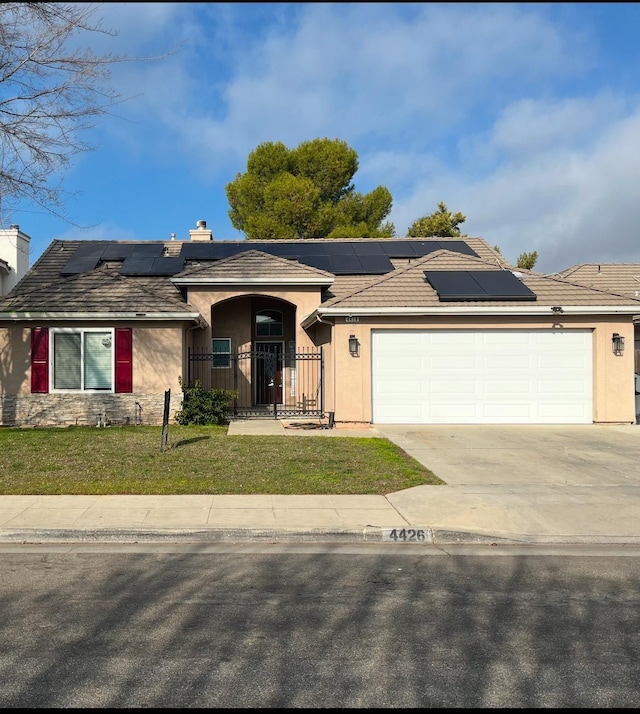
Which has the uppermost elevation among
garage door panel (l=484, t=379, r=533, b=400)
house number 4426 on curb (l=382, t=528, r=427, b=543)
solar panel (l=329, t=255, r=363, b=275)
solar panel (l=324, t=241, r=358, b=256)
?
solar panel (l=324, t=241, r=358, b=256)

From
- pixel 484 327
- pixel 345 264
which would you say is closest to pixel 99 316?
pixel 345 264

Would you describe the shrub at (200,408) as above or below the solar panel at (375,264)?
below

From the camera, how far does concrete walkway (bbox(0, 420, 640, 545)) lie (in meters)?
7.09

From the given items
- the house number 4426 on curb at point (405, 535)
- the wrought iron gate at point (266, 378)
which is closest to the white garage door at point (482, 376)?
the wrought iron gate at point (266, 378)

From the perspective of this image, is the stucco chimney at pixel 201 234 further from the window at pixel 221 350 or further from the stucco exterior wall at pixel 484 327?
the stucco exterior wall at pixel 484 327

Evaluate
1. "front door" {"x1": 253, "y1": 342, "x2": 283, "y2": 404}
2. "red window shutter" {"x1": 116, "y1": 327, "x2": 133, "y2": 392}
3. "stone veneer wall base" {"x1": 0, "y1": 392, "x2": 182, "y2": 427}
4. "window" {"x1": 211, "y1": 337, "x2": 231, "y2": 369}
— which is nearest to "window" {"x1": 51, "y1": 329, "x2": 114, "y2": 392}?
"red window shutter" {"x1": 116, "y1": 327, "x2": 133, "y2": 392}

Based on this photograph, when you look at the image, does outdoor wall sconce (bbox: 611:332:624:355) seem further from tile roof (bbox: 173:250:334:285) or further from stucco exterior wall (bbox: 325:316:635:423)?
tile roof (bbox: 173:250:334:285)

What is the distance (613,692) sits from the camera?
3738mm

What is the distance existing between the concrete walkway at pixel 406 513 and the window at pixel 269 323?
1097cm

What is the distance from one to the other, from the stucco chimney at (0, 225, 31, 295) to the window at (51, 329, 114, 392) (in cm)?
980

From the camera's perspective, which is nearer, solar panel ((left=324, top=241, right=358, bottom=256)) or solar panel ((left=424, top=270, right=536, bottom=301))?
solar panel ((left=424, top=270, right=536, bottom=301))

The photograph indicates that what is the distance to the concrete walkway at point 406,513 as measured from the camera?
23.3 ft

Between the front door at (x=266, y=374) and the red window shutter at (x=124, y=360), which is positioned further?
the front door at (x=266, y=374)

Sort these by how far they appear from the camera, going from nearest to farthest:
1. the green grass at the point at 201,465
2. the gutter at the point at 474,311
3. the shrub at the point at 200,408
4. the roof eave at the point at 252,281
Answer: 1. the green grass at the point at 201,465
2. the gutter at the point at 474,311
3. the shrub at the point at 200,408
4. the roof eave at the point at 252,281
